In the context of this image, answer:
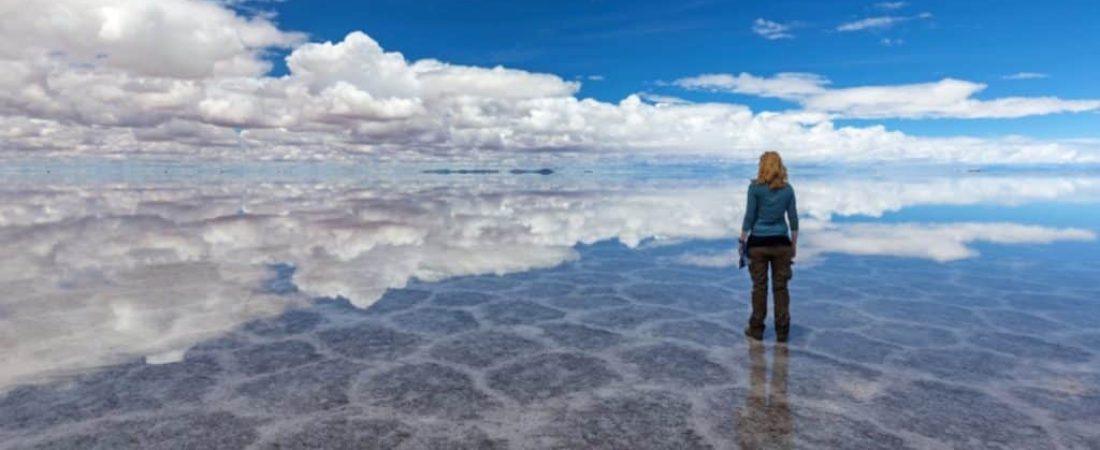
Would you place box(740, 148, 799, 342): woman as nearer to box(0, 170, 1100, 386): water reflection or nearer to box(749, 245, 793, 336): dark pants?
box(749, 245, 793, 336): dark pants

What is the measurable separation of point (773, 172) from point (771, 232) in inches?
24.1

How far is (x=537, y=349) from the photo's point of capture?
6.85 m

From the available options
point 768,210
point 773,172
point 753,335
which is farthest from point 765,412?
point 773,172

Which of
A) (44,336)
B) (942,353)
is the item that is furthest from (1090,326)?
(44,336)

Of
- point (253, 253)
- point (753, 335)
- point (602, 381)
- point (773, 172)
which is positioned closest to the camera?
point (602, 381)

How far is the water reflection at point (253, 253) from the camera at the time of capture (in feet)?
25.1

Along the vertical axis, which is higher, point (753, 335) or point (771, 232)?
point (771, 232)

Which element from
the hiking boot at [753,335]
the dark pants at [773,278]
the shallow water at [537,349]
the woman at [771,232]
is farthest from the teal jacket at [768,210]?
the shallow water at [537,349]

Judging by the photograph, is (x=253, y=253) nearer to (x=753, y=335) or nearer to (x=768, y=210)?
(x=753, y=335)

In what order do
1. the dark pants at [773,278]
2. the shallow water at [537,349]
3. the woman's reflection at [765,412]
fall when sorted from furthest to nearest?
the dark pants at [773,278], the shallow water at [537,349], the woman's reflection at [765,412]

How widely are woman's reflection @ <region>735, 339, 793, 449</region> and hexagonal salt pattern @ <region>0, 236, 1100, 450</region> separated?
0.07 ft

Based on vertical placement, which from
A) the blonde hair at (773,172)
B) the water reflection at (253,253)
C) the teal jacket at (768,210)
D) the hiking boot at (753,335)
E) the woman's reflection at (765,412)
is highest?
the blonde hair at (773,172)

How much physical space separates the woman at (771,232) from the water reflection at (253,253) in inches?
203

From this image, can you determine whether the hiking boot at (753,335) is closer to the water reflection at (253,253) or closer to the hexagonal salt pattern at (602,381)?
the hexagonal salt pattern at (602,381)
